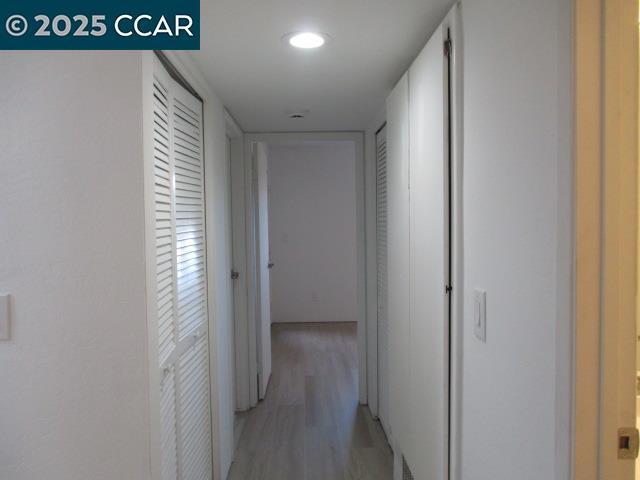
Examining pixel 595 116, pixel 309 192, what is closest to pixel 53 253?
pixel 595 116

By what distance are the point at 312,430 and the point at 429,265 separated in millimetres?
1967

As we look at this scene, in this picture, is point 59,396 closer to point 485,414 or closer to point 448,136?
point 485,414

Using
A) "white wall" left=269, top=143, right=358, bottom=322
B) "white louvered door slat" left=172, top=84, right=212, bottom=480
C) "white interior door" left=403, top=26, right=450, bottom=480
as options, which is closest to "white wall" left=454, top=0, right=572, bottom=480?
"white interior door" left=403, top=26, right=450, bottom=480

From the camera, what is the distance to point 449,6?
1.43 metres

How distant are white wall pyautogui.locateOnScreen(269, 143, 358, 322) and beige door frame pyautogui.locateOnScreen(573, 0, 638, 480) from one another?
541cm

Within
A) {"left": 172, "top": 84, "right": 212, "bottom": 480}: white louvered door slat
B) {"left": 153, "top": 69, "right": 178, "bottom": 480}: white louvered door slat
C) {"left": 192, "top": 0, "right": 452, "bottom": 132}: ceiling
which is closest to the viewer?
{"left": 192, "top": 0, "right": 452, "bottom": 132}: ceiling

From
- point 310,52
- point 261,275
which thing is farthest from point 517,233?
point 261,275

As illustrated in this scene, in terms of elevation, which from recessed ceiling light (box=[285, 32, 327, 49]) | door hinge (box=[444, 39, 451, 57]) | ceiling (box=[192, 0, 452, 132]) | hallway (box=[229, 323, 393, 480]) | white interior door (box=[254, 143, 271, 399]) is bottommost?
hallway (box=[229, 323, 393, 480])

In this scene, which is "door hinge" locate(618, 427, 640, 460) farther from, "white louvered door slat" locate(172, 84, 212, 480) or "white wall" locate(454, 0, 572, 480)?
"white louvered door slat" locate(172, 84, 212, 480)

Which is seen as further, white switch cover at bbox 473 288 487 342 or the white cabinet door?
the white cabinet door

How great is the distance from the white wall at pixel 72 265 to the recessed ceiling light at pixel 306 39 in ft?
1.93

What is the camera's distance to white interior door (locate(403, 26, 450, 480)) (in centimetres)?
148

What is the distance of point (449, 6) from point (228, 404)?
2.35m

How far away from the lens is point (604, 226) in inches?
32.4
